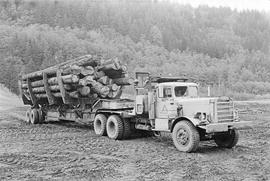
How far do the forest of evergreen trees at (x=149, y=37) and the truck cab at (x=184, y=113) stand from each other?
38.9m

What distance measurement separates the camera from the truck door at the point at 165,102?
9648mm

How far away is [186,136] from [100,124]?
411 centimetres

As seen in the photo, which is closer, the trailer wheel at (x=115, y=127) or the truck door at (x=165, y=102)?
the truck door at (x=165, y=102)

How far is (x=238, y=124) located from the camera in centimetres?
896

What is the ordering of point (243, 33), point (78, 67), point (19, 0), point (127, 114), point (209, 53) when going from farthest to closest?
point (243, 33) → point (209, 53) → point (19, 0) → point (78, 67) → point (127, 114)

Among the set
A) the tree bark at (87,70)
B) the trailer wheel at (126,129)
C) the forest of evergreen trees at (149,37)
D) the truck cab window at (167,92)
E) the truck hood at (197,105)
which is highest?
the forest of evergreen trees at (149,37)

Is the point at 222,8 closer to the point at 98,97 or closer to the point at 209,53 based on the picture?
the point at 209,53

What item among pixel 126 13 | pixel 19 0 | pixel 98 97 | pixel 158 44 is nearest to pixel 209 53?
pixel 158 44

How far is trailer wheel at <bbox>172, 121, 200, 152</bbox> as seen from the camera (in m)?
8.64

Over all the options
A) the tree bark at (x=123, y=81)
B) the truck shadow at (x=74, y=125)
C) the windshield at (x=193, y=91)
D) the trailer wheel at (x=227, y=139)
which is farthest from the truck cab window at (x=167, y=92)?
the truck shadow at (x=74, y=125)

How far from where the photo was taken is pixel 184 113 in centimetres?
928

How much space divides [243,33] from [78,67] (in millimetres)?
96137

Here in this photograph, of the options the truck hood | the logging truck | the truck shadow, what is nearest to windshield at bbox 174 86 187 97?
the logging truck

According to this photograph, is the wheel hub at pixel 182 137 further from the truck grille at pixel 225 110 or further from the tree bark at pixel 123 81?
the tree bark at pixel 123 81
